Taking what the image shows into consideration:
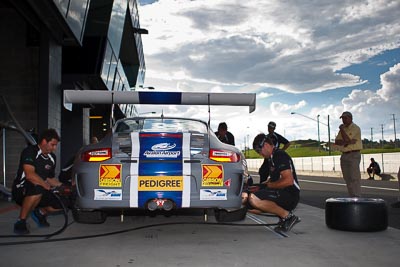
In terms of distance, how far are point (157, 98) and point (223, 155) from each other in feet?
8.25

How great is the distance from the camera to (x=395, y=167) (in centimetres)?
2645

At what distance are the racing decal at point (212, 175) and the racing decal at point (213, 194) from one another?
0.21 feet

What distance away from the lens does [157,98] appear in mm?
7348

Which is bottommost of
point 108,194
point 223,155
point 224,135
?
point 108,194

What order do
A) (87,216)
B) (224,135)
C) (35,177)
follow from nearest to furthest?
(35,177)
(87,216)
(224,135)

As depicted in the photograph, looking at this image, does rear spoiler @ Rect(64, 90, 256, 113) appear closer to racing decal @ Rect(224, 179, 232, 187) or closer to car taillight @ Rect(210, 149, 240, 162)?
car taillight @ Rect(210, 149, 240, 162)

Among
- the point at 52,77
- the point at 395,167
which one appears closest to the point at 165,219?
the point at 52,77

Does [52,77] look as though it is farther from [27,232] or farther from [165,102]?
[27,232]

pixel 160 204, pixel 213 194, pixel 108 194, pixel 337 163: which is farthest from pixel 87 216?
pixel 337 163

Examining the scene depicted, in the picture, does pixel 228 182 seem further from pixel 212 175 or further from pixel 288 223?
pixel 288 223

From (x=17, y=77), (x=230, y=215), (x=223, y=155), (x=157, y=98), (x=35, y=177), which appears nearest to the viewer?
(x=223, y=155)

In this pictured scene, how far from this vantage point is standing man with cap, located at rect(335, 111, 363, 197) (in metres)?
7.72

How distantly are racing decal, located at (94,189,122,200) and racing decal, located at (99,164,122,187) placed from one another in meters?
0.06

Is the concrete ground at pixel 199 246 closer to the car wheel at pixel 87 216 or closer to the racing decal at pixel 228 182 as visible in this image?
the car wheel at pixel 87 216
